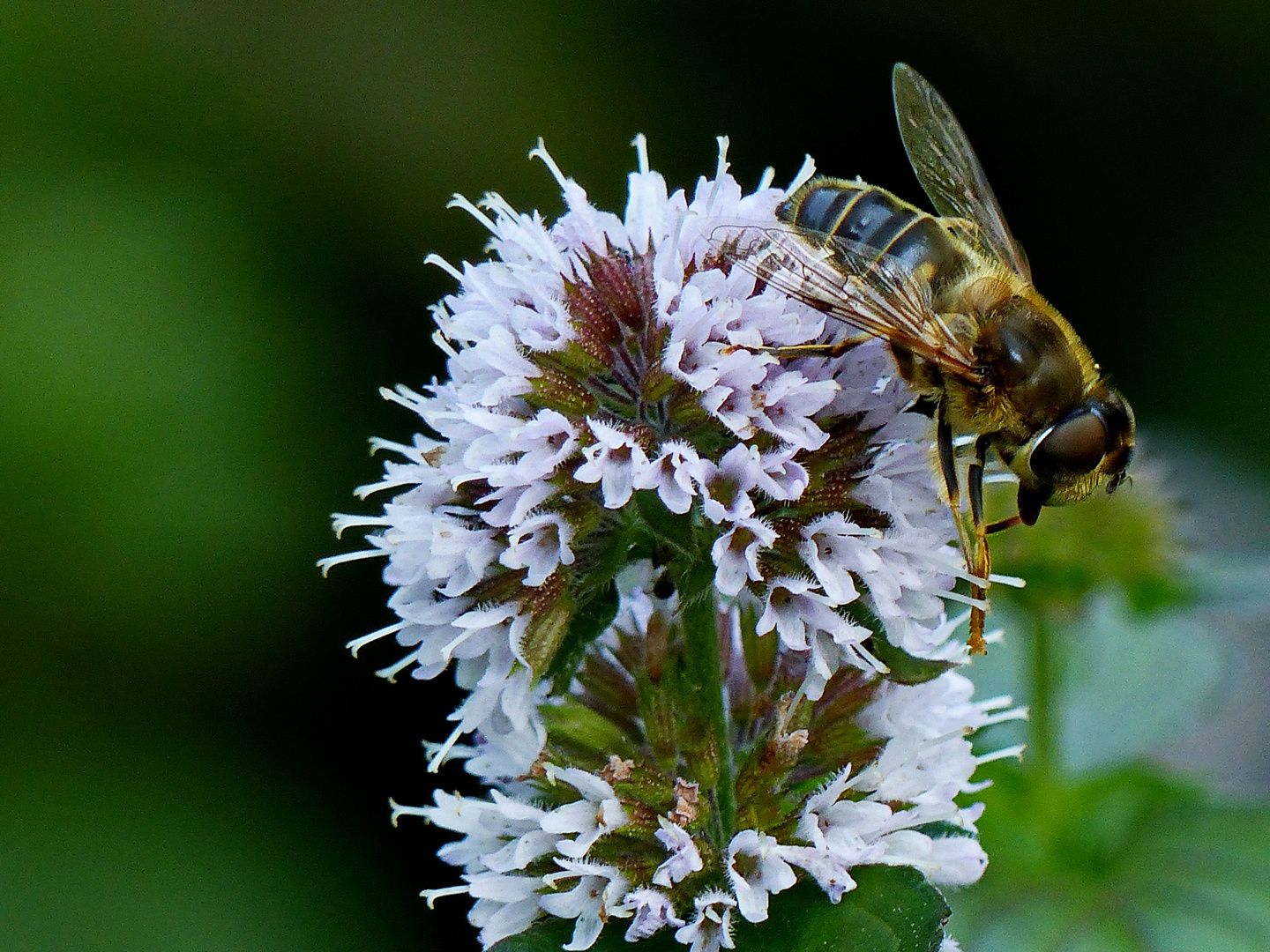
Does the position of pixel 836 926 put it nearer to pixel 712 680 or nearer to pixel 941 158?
pixel 712 680

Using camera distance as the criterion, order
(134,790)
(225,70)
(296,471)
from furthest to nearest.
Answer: (225,70), (296,471), (134,790)

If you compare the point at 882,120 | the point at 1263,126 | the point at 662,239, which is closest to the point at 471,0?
the point at 882,120

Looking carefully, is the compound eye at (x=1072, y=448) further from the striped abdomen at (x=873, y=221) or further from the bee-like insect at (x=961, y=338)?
the striped abdomen at (x=873, y=221)

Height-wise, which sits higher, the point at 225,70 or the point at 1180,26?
the point at 225,70

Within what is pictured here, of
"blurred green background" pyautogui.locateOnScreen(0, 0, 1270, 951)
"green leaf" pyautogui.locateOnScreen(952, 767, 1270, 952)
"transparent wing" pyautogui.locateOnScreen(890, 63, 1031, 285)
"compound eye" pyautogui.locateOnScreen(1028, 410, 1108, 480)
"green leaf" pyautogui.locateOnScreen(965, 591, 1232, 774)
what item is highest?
"transparent wing" pyautogui.locateOnScreen(890, 63, 1031, 285)

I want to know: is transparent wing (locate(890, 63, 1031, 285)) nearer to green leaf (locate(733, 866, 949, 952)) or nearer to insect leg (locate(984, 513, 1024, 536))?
insect leg (locate(984, 513, 1024, 536))

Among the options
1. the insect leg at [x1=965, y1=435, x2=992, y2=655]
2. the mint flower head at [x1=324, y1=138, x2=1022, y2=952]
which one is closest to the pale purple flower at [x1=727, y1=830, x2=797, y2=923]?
the mint flower head at [x1=324, y1=138, x2=1022, y2=952]

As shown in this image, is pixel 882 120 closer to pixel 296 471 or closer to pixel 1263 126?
pixel 1263 126

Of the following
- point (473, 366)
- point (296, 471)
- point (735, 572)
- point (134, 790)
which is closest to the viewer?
point (735, 572)
